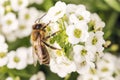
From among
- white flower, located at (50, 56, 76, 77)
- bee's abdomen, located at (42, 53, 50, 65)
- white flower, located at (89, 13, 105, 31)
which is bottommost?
white flower, located at (50, 56, 76, 77)

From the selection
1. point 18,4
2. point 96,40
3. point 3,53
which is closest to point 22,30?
point 18,4

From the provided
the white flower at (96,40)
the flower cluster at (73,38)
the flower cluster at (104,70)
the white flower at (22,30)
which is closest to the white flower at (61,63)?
the flower cluster at (73,38)

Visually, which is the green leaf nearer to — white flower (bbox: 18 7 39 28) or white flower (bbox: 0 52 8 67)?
white flower (bbox: 18 7 39 28)

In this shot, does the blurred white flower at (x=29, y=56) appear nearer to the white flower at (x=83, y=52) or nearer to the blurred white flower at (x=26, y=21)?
the blurred white flower at (x=26, y=21)

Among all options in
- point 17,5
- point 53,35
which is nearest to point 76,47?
point 53,35

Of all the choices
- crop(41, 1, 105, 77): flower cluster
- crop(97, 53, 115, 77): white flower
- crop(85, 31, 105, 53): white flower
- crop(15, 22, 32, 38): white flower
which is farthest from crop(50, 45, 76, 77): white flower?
crop(15, 22, 32, 38): white flower

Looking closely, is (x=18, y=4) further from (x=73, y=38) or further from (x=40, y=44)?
(x=73, y=38)

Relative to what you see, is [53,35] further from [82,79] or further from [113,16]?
[113,16]
